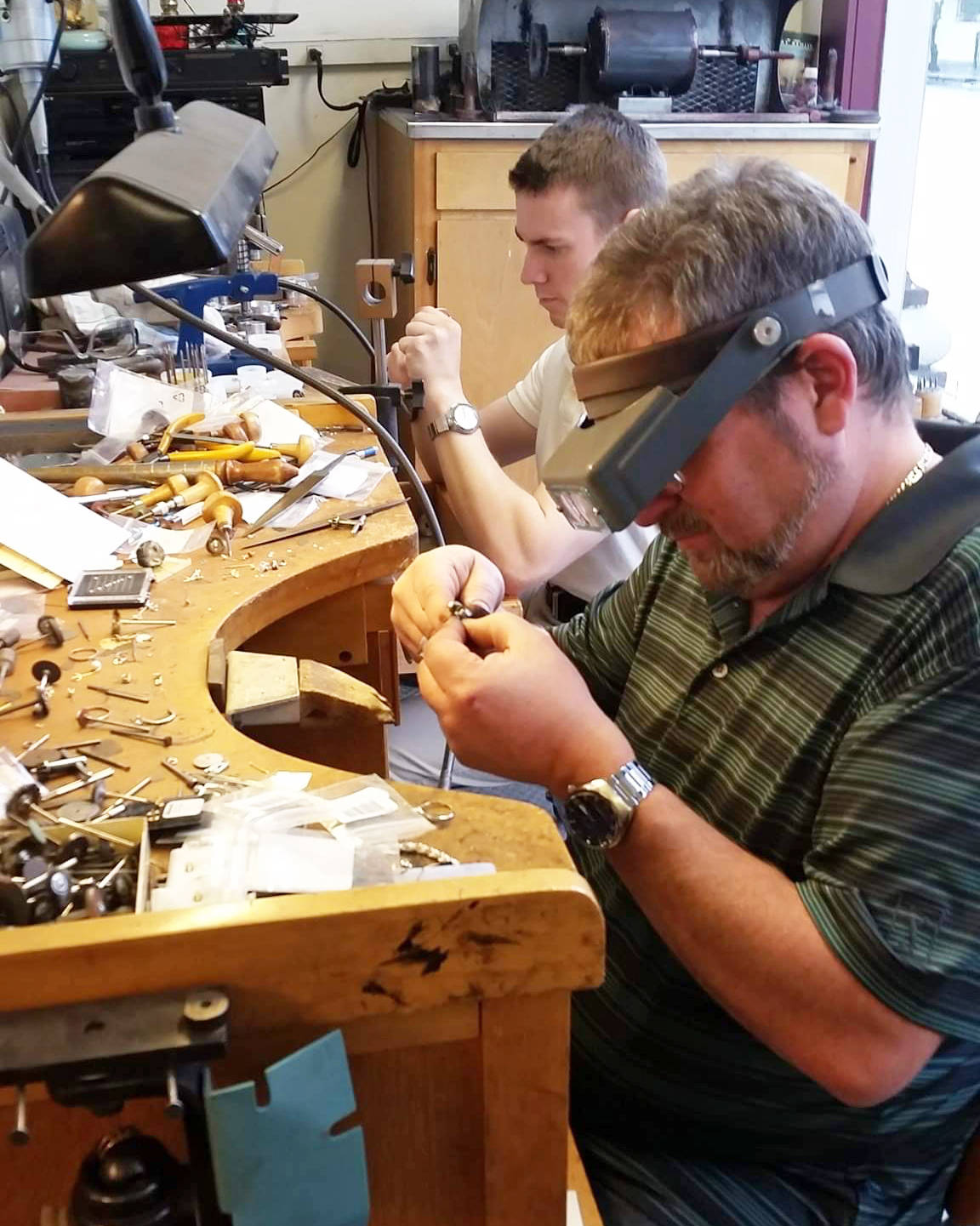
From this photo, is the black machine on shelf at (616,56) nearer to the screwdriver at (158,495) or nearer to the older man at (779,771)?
the screwdriver at (158,495)

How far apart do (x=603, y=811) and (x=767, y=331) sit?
365 mm

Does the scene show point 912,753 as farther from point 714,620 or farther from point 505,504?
point 505,504

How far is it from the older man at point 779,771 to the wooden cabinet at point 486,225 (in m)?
2.00

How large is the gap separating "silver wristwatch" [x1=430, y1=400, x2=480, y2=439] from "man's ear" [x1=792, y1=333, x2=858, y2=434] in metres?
0.93

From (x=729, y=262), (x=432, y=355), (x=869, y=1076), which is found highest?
(x=729, y=262)

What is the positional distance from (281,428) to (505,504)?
1.12 ft

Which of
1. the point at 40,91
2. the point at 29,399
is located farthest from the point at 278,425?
the point at 40,91

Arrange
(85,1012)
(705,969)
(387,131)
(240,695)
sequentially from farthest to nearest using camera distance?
1. (387,131)
2. (240,695)
3. (705,969)
4. (85,1012)

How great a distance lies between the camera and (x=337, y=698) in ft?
3.40

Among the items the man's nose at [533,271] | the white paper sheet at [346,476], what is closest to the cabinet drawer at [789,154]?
the man's nose at [533,271]

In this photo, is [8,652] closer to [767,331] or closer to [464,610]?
[464,610]

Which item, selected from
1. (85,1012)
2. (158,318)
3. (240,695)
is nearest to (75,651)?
(240,695)

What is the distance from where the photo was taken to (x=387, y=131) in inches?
124

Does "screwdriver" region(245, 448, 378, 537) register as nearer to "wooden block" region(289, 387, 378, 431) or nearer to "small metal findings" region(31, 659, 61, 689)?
"wooden block" region(289, 387, 378, 431)
